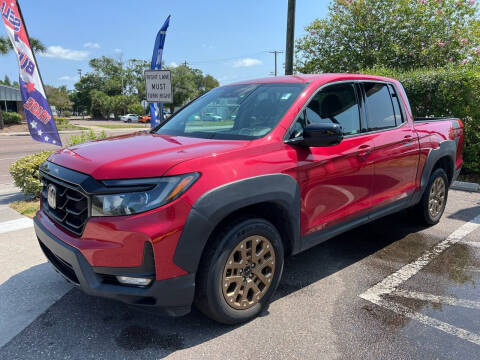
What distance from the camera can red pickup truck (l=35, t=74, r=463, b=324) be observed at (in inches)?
89.4

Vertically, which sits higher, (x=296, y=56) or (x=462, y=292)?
(x=296, y=56)

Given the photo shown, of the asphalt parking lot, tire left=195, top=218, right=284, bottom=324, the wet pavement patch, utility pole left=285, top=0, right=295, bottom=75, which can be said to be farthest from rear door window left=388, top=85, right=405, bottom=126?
utility pole left=285, top=0, right=295, bottom=75

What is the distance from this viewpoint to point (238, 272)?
2654 millimetres

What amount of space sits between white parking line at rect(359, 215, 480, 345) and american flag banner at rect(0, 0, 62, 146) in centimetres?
610

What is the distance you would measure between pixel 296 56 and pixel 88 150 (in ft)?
52.9

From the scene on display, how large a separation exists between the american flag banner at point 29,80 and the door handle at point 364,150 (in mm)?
5717

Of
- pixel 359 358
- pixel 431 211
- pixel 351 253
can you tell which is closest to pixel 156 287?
pixel 359 358

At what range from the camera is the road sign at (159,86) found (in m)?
6.54

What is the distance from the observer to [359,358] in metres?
2.42

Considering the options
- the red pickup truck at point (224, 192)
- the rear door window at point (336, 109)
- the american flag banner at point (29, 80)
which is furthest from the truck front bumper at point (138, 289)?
the american flag banner at point (29, 80)

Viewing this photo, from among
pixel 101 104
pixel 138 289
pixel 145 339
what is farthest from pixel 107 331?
pixel 101 104

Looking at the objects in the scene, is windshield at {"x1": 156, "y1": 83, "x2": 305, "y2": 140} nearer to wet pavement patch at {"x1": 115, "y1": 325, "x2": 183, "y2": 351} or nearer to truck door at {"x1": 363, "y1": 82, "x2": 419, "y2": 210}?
truck door at {"x1": 363, "y1": 82, "x2": 419, "y2": 210}

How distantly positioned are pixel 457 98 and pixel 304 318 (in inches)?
277

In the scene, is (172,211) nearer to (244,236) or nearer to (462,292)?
(244,236)
